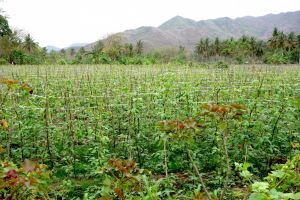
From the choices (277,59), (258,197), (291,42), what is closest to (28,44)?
(277,59)

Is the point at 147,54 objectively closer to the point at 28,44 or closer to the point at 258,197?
the point at 28,44

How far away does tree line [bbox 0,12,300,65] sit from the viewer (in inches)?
1505

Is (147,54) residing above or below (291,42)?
below

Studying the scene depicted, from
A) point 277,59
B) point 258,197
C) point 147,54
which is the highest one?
point 147,54

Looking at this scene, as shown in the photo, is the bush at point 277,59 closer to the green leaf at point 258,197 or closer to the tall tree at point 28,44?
the tall tree at point 28,44

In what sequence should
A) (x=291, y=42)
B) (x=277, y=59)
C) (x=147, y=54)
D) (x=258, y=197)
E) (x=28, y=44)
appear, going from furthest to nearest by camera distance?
(x=147, y=54) → (x=291, y=42) → (x=28, y=44) → (x=277, y=59) → (x=258, y=197)

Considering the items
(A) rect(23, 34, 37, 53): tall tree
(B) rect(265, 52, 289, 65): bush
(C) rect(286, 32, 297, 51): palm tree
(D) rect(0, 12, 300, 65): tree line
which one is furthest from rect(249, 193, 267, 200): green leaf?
(C) rect(286, 32, 297, 51): palm tree

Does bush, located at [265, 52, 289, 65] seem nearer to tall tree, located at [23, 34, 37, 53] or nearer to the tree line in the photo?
the tree line

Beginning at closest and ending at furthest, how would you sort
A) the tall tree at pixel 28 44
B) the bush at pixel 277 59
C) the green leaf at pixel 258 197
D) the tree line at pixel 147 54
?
the green leaf at pixel 258 197 < the tree line at pixel 147 54 < the bush at pixel 277 59 < the tall tree at pixel 28 44

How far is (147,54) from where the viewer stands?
56562 mm

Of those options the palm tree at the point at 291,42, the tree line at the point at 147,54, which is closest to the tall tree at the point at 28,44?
the tree line at the point at 147,54

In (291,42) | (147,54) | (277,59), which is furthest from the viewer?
(147,54)

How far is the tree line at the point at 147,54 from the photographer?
38.2 m

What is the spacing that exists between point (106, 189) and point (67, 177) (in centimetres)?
254
